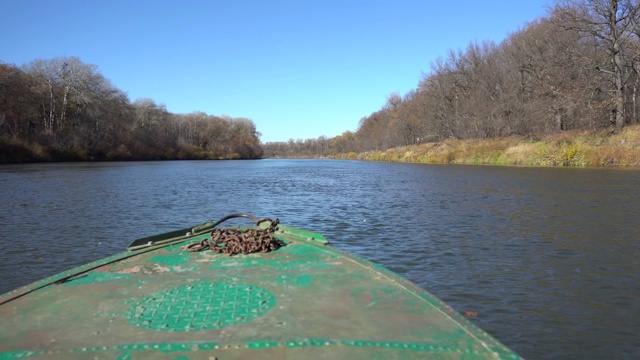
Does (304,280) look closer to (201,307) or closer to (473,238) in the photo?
(201,307)

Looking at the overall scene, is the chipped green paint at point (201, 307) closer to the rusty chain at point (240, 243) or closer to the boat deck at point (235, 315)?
the boat deck at point (235, 315)

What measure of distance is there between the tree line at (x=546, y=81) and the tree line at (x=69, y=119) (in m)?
53.4

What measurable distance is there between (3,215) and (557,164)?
34370 millimetres

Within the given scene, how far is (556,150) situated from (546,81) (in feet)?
35.3

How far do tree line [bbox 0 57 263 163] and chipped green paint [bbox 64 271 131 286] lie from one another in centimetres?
5558

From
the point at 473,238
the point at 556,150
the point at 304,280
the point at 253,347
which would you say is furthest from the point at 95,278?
the point at 556,150

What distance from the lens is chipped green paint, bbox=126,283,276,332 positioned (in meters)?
3.21

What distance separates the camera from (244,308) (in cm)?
352

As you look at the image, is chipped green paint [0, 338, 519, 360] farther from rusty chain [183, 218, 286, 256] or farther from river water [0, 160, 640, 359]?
rusty chain [183, 218, 286, 256]

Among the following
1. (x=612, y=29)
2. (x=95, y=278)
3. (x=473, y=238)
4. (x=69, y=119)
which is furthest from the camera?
(x=69, y=119)

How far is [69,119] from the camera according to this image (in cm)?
6988

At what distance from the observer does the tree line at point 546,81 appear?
109 ft

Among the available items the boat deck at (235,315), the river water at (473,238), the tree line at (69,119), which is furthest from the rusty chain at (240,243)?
the tree line at (69,119)

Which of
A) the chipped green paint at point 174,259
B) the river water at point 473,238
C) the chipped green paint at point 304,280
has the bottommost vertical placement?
the river water at point 473,238
